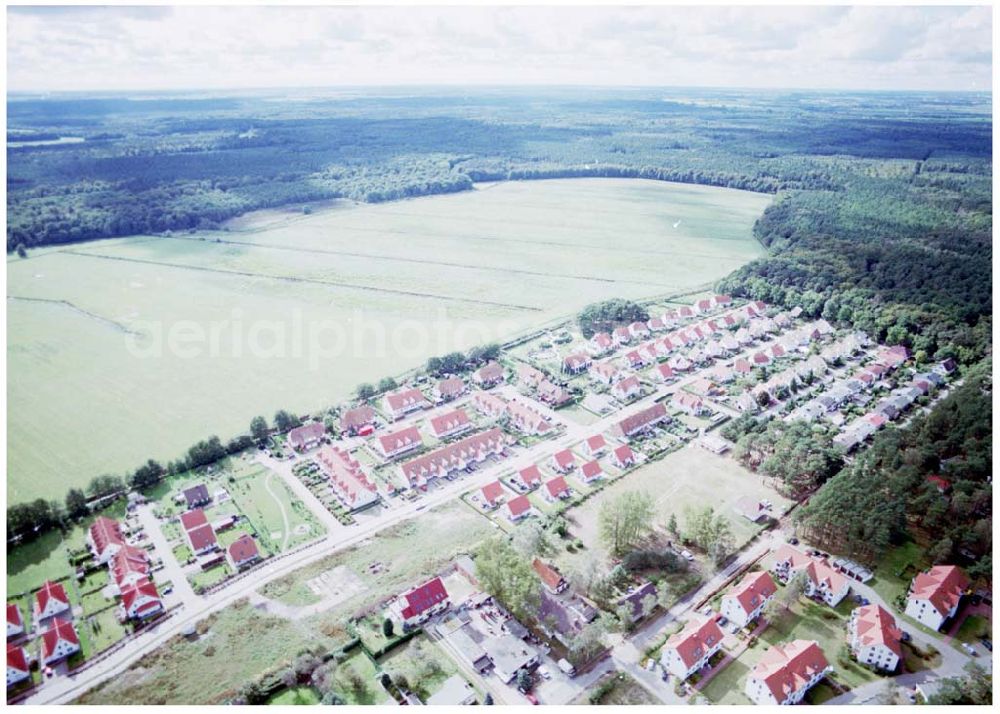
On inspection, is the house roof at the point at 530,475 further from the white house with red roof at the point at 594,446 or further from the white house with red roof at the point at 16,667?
the white house with red roof at the point at 16,667

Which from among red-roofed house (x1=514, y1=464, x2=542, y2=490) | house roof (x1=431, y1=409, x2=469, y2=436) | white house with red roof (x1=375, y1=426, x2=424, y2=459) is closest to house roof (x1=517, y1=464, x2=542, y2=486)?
red-roofed house (x1=514, y1=464, x2=542, y2=490)

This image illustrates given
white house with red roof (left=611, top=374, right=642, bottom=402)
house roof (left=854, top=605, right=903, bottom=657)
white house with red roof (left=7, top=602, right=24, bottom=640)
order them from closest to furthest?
house roof (left=854, top=605, right=903, bottom=657), white house with red roof (left=7, top=602, right=24, bottom=640), white house with red roof (left=611, top=374, right=642, bottom=402)

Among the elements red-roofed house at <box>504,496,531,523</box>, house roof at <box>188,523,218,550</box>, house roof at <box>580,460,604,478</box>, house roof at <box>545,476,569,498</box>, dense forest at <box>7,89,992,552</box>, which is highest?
dense forest at <box>7,89,992,552</box>

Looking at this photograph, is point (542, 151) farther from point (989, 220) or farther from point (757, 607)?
point (757, 607)

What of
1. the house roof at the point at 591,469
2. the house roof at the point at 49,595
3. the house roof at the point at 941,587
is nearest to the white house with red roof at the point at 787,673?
the house roof at the point at 941,587

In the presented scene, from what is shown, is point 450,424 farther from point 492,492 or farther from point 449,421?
point 492,492

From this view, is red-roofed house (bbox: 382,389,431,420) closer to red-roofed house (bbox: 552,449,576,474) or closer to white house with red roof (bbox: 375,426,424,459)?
white house with red roof (bbox: 375,426,424,459)

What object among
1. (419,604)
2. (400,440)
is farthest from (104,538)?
(419,604)
